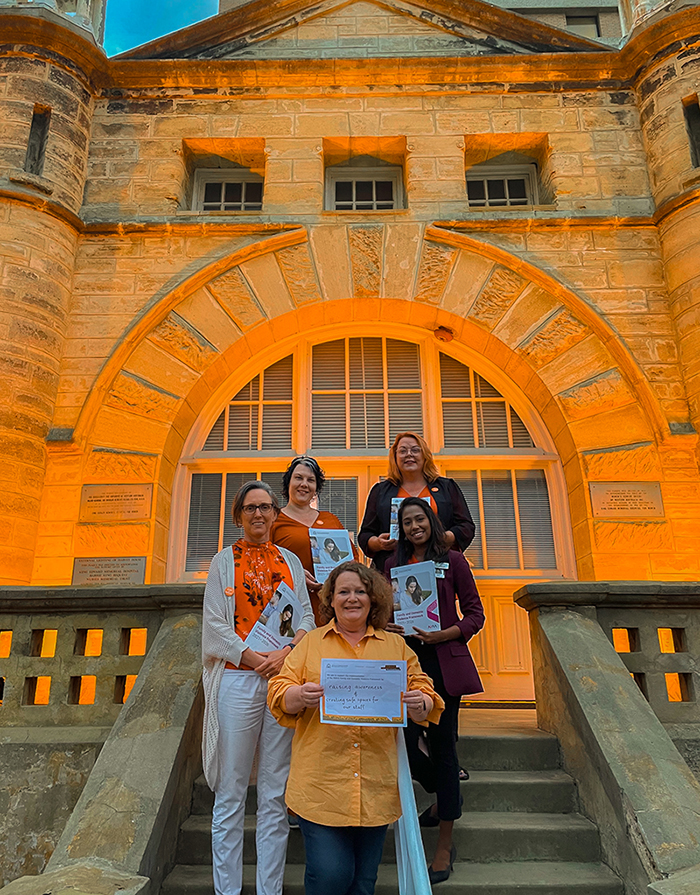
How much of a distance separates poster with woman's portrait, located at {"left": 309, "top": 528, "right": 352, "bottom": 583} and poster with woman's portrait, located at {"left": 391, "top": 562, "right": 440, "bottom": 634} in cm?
46

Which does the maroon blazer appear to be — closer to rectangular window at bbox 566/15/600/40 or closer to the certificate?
the certificate

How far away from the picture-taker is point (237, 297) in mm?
7797

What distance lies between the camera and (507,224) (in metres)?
7.96

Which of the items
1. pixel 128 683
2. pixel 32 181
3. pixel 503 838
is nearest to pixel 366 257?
pixel 32 181

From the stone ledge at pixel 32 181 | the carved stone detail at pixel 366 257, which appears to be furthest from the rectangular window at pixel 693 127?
the stone ledge at pixel 32 181

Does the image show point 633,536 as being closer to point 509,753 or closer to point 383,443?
point 383,443

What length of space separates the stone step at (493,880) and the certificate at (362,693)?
46.2 inches

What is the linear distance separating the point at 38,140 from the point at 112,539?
4.66 meters

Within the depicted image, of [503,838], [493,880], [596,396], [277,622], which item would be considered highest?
[596,396]

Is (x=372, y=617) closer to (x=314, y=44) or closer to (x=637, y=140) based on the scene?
(x=637, y=140)

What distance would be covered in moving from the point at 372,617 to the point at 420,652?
78 cm

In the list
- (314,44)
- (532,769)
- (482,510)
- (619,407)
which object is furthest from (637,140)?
(532,769)

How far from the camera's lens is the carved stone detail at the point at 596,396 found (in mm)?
7312

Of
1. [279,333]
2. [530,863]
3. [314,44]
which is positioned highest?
[314,44]
